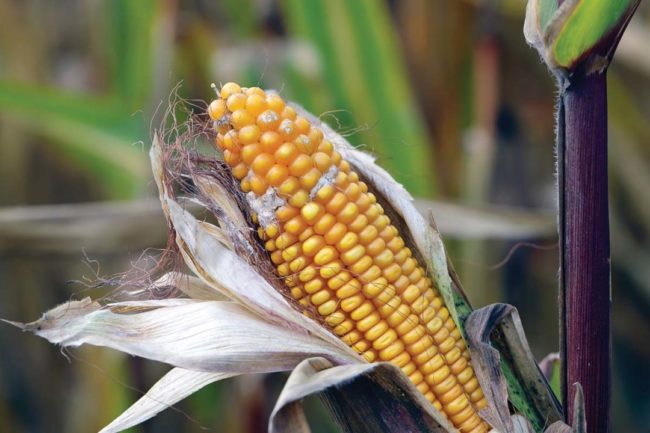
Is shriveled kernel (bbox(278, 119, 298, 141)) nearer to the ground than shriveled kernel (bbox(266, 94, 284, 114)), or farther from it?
nearer to the ground

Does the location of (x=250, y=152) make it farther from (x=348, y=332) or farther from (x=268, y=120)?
(x=348, y=332)

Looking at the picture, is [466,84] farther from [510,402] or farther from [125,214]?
[510,402]

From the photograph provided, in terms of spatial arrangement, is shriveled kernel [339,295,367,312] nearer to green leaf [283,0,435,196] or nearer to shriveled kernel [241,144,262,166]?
shriveled kernel [241,144,262,166]

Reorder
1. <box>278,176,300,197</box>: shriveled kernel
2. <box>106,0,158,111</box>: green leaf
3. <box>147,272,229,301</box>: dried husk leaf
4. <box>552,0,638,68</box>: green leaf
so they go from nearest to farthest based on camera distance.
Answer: <box>552,0,638,68</box>: green leaf < <box>278,176,300,197</box>: shriveled kernel < <box>147,272,229,301</box>: dried husk leaf < <box>106,0,158,111</box>: green leaf

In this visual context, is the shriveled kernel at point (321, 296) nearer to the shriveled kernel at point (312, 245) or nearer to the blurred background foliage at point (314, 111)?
the shriveled kernel at point (312, 245)

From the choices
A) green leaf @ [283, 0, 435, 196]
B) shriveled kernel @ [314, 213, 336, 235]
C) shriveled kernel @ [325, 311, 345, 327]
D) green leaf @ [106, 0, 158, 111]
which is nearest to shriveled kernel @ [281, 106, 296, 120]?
shriveled kernel @ [314, 213, 336, 235]

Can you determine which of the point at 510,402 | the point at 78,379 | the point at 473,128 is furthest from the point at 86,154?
the point at 510,402

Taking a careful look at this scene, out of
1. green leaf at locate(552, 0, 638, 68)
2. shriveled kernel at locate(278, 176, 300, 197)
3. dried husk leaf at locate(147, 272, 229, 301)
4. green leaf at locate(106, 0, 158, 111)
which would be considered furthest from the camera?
green leaf at locate(106, 0, 158, 111)
